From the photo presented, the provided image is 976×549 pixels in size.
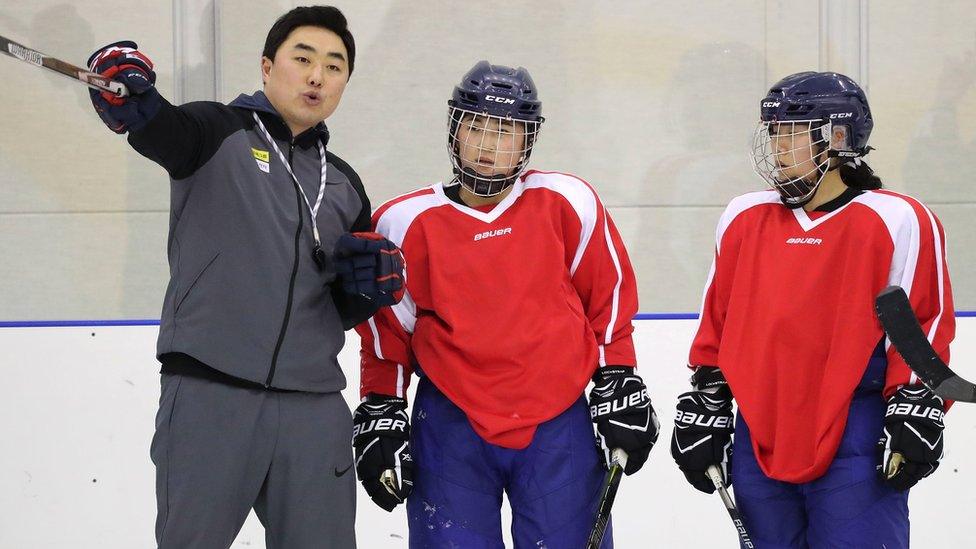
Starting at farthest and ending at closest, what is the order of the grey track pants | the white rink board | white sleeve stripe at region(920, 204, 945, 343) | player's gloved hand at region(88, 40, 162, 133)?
the white rink board, white sleeve stripe at region(920, 204, 945, 343), the grey track pants, player's gloved hand at region(88, 40, 162, 133)

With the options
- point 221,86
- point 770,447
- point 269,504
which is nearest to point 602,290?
point 770,447

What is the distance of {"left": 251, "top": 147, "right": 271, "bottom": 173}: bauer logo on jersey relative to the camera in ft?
5.77

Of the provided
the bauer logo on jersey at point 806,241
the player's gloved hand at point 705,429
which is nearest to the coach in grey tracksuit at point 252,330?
the player's gloved hand at point 705,429

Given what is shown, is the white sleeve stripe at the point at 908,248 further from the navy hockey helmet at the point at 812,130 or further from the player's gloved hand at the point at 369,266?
the player's gloved hand at the point at 369,266

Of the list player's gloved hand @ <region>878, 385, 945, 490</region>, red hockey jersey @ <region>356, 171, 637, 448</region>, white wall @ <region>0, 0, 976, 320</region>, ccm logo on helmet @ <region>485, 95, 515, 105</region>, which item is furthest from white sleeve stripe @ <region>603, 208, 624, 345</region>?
white wall @ <region>0, 0, 976, 320</region>

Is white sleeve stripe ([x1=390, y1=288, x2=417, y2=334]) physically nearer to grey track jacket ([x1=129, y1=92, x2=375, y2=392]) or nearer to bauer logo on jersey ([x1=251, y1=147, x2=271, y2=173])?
grey track jacket ([x1=129, y1=92, x2=375, y2=392])

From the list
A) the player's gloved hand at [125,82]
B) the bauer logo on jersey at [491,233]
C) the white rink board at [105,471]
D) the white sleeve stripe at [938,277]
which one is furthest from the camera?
the white rink board at [105,471]

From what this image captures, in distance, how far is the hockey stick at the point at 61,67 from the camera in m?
1.24

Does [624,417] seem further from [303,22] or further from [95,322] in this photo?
[95,322]

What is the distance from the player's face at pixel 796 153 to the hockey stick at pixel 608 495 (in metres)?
0.57

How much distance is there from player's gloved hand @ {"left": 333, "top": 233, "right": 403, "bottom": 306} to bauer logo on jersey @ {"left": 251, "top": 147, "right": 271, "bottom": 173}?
172mm

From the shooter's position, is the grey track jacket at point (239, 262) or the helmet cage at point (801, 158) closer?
the grey track jacket at point (239, 262)

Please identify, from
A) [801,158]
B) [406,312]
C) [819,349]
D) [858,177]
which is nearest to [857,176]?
[858,177]

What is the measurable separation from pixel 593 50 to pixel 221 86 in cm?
121
